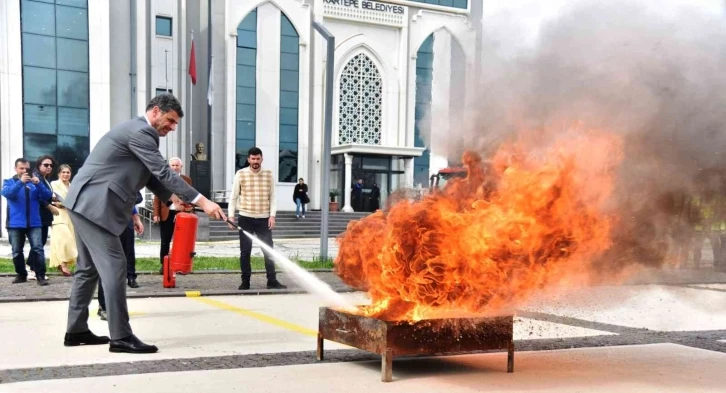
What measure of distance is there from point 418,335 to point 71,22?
26.2m

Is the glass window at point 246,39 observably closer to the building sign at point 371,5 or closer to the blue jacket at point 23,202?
the building sign at point 371,5

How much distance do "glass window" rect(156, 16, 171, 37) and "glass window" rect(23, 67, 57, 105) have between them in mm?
5506

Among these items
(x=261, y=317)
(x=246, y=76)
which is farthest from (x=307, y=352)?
(x=246, y=76)

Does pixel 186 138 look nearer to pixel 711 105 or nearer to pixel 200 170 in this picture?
pixel 200 170

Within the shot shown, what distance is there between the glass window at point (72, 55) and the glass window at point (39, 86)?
0.56m

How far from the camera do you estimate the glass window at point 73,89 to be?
27.4 m

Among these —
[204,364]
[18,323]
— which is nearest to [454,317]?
[204,364]

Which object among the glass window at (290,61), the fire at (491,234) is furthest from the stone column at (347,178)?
the fire at (491,234)

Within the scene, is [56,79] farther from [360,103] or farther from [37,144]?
[360,103]

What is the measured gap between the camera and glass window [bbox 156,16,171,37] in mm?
31203

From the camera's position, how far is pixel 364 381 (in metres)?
4.98

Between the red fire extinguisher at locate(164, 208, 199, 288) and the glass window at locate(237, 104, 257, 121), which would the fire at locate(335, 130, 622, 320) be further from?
the glass window at locate(237, 104, 257, 121)

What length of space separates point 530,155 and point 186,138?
→ 96.3ft

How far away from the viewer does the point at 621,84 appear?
572cm
